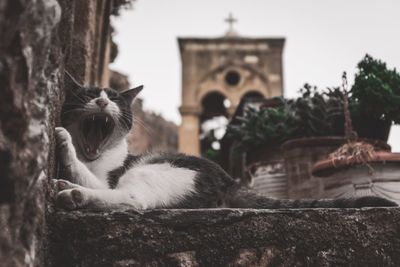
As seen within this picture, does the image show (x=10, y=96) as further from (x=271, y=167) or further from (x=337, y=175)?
(x=271, y=167)

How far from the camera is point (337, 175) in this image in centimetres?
345

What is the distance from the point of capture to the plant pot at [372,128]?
411 centimetres

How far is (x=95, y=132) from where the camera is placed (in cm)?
246

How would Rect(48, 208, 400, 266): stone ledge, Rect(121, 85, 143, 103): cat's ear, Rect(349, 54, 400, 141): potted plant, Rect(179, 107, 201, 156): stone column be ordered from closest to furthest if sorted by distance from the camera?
Rect(48, 208, 400, 266): stone ledge
Rect(121, 85, 143, 103): cat's ear
Rect(349, 54, 400, 141): potted plant
Rect(179, 107, 201, 156): stone column

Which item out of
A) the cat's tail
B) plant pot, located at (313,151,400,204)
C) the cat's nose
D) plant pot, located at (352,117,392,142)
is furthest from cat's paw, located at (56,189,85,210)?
Result: plant pot, located at (352,117,392,142)

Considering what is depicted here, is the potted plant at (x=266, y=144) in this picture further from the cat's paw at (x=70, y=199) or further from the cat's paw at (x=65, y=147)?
the cat's paw at (x=70, y=199)

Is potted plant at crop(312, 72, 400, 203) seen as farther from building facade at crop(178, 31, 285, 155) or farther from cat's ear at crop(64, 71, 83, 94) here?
building facade at crop(178, 31, 285, 155)

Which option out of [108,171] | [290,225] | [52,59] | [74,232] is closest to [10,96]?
[52,59]

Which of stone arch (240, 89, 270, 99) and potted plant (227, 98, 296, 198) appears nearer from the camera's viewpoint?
potted plant (227, 98, 296, 198)

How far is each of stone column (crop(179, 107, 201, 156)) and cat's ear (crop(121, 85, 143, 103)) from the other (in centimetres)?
1253

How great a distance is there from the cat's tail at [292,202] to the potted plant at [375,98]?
1.73m

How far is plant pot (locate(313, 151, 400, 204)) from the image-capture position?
3221mm

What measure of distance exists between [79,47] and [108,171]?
163 centimetres

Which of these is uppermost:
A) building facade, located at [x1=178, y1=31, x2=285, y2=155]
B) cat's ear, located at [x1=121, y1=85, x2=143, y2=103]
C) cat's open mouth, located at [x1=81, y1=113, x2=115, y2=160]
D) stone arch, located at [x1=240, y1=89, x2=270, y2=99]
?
building facade, located at [x1=178, y1=31, x2=285, y2=155]
